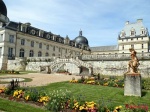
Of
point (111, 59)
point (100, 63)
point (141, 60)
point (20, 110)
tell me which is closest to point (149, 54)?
point (141, 60)

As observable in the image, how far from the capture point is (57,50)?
58.5m

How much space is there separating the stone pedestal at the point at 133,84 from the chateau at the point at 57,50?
749 inches

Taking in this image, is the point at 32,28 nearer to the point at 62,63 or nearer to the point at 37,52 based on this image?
the point at 37,52

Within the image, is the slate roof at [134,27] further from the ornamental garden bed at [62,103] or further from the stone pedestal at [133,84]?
the ornamental garden bed at [62,103]

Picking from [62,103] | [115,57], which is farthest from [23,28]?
[62,103]

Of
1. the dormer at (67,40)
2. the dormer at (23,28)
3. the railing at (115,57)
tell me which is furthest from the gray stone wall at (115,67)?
the dormer at (67,40)

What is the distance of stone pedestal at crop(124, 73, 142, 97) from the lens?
12.9 m

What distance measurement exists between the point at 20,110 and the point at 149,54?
27088 millimetres

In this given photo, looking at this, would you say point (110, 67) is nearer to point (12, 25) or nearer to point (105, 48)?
point (12, 25)

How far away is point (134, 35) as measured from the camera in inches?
2297

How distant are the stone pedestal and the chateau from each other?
19.0m

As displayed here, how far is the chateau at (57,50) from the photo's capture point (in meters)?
33.8

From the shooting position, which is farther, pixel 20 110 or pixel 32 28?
pixel 32 28

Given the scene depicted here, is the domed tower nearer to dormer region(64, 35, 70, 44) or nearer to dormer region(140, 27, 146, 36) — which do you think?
dormer region(64, 35, 70, 44)
